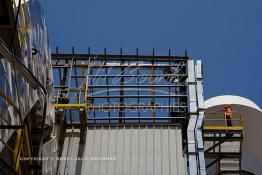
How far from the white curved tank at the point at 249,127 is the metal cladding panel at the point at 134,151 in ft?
14.6

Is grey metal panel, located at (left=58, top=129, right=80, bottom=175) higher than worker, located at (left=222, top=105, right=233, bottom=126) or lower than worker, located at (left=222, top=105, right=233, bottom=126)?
lower

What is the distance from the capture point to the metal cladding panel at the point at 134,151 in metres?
16.6

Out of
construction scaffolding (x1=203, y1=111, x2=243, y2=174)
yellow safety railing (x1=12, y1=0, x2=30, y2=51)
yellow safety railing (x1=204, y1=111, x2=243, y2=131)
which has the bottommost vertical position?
construction scaffolding (x1=203, y1=111, x2=243, y2=174)

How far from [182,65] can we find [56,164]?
24.0 feet

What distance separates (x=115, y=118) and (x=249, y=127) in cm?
625

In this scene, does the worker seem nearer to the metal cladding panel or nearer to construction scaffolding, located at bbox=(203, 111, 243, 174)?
construction scaffolding, located at bbox=(203, 111, 243, 174)

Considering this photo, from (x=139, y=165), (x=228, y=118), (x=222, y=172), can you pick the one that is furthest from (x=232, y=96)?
(x=139, y=165)

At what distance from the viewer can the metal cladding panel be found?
1658cm

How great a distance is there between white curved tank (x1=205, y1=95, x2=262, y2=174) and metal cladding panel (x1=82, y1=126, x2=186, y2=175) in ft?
14.6

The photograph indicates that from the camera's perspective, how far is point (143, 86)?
20.5 metres

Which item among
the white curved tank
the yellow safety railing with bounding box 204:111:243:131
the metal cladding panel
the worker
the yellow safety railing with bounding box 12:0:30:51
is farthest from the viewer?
the white curved tank

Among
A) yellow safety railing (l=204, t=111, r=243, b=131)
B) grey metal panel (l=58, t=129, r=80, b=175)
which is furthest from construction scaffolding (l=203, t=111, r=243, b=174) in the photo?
grey metal panel (l=58, t=129, r=80, b=175)

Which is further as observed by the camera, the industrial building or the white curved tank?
the white curved tank

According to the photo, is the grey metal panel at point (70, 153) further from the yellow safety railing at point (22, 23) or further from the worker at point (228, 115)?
the yellow safety railing at point (22, 23)
